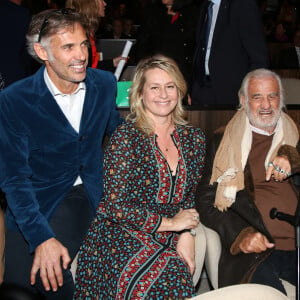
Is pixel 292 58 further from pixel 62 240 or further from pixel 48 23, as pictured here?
pixel 62 240

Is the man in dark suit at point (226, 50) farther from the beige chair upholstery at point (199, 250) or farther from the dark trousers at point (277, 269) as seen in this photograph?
the dark trousers at point (277, 269)

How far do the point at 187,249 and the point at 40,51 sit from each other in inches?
43.1

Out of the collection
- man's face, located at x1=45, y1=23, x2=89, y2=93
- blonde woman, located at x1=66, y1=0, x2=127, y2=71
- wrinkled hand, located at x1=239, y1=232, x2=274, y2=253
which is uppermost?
blonde woman, located at x1=66, y1=0, x2=127, y2=71

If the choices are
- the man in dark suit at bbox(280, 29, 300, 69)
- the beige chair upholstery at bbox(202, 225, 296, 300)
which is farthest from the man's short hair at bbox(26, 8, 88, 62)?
the man in dark suit at bbox(280, 29, 300, 69)

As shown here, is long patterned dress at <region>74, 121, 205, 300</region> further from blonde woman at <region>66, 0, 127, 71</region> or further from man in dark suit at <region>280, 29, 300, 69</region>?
man in dark suit at <region>280, 29, 300, 69</region>

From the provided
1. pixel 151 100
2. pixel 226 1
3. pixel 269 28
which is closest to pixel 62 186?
pixel 151 100

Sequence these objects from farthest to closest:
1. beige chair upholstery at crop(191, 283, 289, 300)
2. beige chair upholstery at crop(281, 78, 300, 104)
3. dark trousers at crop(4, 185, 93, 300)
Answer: beige chair upholstery at crop(281, 78, 300, 104) → dark trousers at crop(4, 185, 93, 300) → beige chair upholstery at crop(191, 283, 289, 300)

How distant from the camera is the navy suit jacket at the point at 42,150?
1994 millimetres

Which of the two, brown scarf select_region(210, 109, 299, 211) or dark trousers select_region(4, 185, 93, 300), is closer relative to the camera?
dark trousers select_region(4, 185, 93, 300)

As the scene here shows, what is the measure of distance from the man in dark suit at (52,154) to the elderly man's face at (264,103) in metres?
0.79

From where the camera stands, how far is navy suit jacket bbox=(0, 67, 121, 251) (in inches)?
78.5

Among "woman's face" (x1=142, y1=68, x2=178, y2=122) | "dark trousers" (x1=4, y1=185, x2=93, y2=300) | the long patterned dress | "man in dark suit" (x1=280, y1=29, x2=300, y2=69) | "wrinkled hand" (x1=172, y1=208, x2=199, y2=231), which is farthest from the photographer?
"man in dark suit" (x1=280, y1=29, x2=300, y2=69)

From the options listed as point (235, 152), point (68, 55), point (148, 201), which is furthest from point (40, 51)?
point (235, 152)

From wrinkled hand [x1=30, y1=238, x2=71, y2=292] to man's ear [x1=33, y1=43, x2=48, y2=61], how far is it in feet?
2.59
